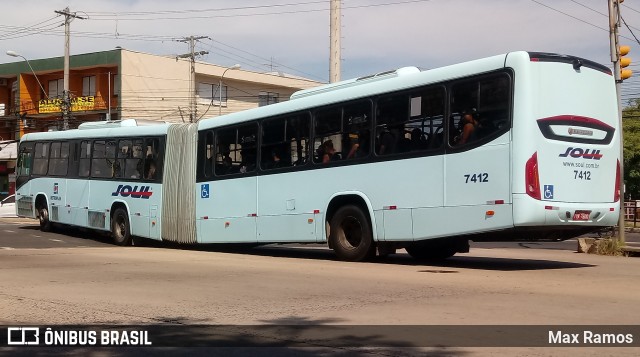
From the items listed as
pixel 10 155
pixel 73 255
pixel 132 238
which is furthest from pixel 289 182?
pixel 10 155

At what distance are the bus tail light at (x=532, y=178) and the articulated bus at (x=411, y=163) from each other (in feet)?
0.05

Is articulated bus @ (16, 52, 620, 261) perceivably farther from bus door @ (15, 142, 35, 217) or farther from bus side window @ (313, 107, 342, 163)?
bus door @ (15, 142, 35, 217)

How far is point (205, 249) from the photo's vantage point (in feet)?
64.7

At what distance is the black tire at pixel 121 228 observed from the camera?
2119 cm

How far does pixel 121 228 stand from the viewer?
70.7 ft

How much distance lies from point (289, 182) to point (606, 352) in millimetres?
10236

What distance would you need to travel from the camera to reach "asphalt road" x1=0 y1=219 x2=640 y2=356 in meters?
7.55

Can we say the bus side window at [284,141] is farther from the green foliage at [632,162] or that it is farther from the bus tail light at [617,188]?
the green foliage at [632,162]

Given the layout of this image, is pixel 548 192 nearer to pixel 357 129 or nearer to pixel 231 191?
pixel 357 129

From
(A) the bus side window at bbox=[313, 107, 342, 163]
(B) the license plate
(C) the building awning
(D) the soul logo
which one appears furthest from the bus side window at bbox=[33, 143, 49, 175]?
(C) the building awning

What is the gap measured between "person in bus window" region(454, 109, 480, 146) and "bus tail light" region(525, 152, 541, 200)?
1042 millimetres

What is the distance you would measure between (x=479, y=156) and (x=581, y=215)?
5.99ft

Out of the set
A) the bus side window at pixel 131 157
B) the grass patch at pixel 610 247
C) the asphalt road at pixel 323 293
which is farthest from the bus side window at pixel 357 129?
the bus side window at pixel 131 157

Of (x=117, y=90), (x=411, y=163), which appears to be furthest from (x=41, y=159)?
(x=117, y=90)
